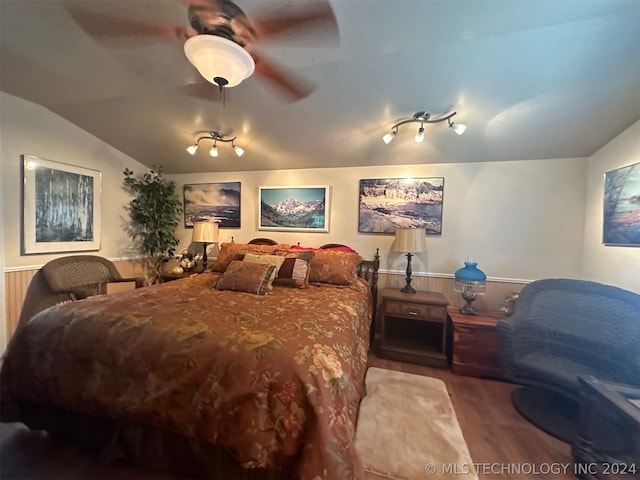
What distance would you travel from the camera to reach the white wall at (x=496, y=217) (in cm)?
278

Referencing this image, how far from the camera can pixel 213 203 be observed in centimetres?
396

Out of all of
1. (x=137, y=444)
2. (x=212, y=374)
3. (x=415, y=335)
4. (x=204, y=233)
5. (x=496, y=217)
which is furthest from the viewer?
(x=204, y=233)

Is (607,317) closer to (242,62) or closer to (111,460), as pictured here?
(242,62)

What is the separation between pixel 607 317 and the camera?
1890mm

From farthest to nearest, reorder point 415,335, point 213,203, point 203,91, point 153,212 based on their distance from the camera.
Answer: point 213,203, point 153,212, point 415,335, point 203,91

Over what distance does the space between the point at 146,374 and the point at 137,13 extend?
217 centimetres

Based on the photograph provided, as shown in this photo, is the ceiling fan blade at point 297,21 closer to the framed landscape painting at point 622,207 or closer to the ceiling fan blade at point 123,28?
the ceiling fan blade at point 123,28

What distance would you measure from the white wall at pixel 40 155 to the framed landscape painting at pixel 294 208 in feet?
6.57

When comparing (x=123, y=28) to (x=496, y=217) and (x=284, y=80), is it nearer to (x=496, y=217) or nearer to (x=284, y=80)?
(x=284, y=80)

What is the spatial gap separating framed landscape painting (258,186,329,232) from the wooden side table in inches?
75.5

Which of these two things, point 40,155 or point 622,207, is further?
point 40,155

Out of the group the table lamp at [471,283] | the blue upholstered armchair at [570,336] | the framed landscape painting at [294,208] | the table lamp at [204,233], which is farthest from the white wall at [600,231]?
the table lamp at [204,233]

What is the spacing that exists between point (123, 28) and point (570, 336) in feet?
12.9

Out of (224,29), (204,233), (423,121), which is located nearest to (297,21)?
(224,29)
